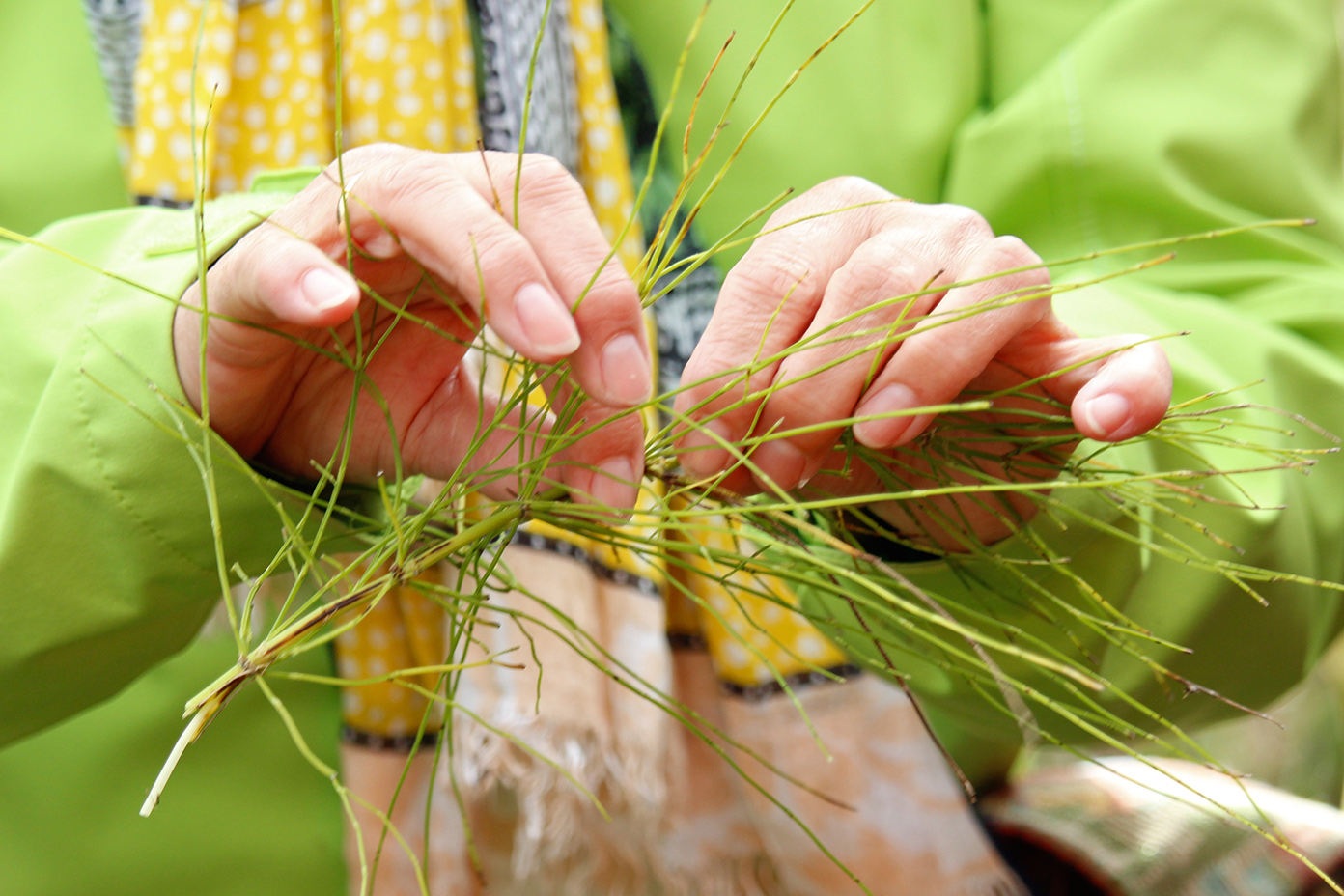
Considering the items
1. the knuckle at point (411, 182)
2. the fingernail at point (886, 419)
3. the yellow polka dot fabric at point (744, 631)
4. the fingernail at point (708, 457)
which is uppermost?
the knuckle at point (411, 182)

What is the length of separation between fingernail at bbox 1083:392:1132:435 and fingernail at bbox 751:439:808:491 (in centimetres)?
8

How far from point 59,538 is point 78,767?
9.3 inches

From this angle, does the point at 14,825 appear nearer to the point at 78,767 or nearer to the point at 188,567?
the point at 78,767

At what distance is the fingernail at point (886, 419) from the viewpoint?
0.25m

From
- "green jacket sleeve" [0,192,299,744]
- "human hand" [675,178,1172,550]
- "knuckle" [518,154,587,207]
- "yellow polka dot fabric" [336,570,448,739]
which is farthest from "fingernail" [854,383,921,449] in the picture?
"yellow polka dot fabric" [336,570,448,739]

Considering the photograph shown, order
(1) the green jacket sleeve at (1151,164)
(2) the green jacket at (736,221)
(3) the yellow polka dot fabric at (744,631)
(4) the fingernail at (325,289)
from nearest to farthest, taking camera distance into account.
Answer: (4) the fingernail at (325,289) < (2) the green jacket at (736,221) < (1) the green jacket sleeve at (1151,164) < (3) the yellow polka dot fabric at (744,631)

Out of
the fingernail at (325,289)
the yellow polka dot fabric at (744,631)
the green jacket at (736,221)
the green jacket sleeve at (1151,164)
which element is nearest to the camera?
the fingernail at (325,289)

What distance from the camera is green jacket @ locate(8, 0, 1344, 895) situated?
12.3 inches

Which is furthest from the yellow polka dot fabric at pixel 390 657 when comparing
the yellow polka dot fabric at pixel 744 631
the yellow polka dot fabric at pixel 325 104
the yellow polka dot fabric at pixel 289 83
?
the yellow polka dot fabric at pixel 289 83

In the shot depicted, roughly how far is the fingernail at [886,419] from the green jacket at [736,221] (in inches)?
7.5

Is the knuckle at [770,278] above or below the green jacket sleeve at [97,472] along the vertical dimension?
above

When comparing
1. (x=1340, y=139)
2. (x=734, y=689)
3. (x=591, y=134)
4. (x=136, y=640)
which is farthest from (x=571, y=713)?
(x=1340, y=139)

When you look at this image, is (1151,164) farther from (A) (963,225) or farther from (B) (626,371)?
(B) (626,371)

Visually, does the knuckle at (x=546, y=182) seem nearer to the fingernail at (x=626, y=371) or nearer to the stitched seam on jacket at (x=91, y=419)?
the fingernail at (x=626, y=371)
